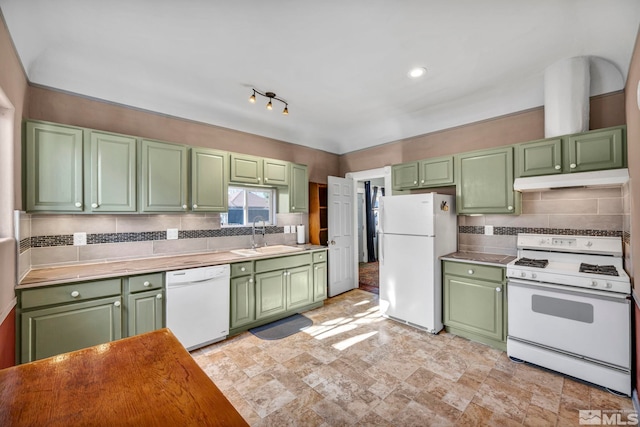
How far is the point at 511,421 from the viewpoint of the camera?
1.81 metres

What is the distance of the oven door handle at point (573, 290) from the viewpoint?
2.05 metres

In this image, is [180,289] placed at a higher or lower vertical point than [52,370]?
lower

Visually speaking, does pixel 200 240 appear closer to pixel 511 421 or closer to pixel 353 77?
pixel 353 77

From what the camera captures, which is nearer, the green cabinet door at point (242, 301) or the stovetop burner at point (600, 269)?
the stovetop burner at point (600, 269)

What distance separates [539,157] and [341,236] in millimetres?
2760

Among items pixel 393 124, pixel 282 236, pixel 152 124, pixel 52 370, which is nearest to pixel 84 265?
pixel 152 124

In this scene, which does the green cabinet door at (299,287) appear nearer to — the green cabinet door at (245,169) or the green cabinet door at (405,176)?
the green cabinet door at (245,169)

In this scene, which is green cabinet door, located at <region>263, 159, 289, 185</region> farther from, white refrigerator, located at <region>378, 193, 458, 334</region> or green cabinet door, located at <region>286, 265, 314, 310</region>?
white refrigerator, located at <region>378, 193, 458, 334</region>

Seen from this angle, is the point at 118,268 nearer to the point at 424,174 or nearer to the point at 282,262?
the point at 282,262

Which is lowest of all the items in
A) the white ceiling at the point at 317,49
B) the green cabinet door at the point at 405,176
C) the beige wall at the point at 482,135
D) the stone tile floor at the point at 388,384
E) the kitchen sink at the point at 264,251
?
the stone tile floor at the point at 388,384

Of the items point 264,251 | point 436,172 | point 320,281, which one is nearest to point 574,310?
point 436,172

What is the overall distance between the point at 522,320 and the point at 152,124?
4.25 metres

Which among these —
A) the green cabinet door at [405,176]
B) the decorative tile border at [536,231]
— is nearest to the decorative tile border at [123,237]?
the green cabinet door at [405,176]

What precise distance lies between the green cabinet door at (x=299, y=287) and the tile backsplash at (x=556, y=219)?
207 centimetres
